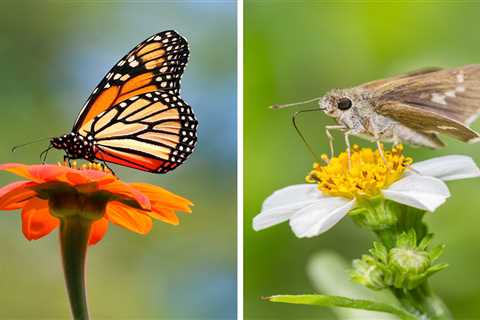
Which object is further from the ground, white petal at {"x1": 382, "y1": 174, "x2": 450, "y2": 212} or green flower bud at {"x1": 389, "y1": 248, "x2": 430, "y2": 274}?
white petal at {"x1": 382, "y1": 174, "x2": 450, "y2": 212}

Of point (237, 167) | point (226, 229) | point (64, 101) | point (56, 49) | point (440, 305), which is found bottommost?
point (440, 305)

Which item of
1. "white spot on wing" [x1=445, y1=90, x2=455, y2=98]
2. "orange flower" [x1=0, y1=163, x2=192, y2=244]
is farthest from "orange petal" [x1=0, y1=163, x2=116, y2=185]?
"white spot on wing" [x1=445, y1=90, x2=455, y2=98]

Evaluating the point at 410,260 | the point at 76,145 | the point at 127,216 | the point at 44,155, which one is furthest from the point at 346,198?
the point at 44,155

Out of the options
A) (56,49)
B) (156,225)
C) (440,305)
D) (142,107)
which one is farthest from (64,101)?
(440,305)

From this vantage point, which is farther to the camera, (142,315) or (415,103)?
(142,315)

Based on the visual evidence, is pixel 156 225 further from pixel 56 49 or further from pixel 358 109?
pixel 358 109

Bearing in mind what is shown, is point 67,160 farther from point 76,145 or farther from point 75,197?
point 75,197

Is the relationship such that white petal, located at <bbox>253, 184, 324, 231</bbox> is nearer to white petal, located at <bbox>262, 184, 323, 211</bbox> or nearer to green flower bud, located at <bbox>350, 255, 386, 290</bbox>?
white petal, located at <bbox>262, 184, 323, 211</bbox>
